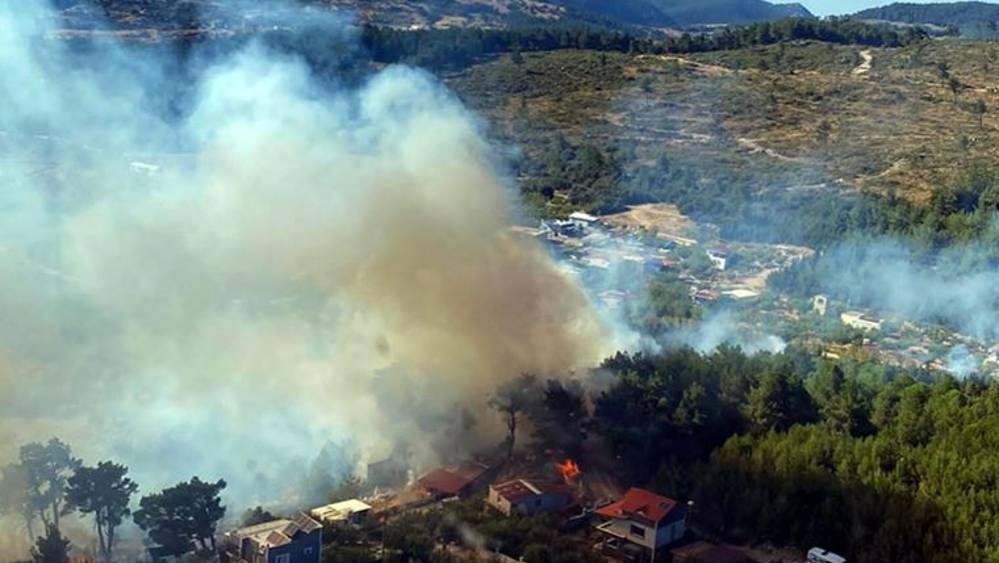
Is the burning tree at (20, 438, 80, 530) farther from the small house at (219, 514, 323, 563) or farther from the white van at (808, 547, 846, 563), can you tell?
the white van at (808, 547, 846, 563)

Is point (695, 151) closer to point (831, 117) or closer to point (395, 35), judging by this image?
point (831, 117)

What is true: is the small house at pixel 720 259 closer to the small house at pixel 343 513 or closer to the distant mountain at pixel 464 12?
the distant mountain at pixel 464 12

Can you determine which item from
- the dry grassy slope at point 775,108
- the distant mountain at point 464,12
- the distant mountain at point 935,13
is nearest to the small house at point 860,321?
the dry grassy slope at point 775,108

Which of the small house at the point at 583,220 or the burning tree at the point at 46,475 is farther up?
the burning tree at the point at 46,475

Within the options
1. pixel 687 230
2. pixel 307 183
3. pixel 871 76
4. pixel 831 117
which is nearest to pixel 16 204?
pixel 307 183

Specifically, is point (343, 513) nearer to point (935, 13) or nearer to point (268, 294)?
point (268, 294)

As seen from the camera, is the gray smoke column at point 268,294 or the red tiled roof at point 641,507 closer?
the red tiled roof at point 641,507

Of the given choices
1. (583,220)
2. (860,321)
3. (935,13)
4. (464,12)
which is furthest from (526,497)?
(935,13)
